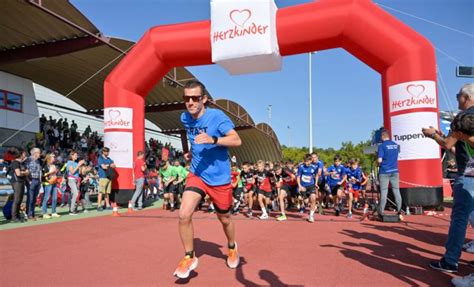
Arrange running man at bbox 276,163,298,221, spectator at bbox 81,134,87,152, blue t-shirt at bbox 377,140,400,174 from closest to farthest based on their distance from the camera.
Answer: blue t-shirt at bbox 377,140,400,174 < running man at bbox 276,163,298,221 < spectator at bbox 81,134,87,152

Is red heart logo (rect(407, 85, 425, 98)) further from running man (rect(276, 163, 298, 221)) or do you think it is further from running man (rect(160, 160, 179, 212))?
running man (rect(160, 160, 179, 212))

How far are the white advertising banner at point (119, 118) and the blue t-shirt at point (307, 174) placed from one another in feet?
18.5

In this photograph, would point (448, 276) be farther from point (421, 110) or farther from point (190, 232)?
point (421, 110)

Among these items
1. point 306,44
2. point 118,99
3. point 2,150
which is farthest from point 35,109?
point 306,44

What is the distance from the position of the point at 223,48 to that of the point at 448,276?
25.7 ft

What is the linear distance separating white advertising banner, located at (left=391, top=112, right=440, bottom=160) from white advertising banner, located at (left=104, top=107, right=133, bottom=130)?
25.8ft

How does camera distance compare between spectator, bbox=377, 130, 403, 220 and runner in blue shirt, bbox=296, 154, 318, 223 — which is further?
A: runner in blue shirt, bbox=296, 154, 318, 223

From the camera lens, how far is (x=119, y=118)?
11.0m

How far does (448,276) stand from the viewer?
3.61 metres

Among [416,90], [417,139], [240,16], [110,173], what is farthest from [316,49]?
[110,173]

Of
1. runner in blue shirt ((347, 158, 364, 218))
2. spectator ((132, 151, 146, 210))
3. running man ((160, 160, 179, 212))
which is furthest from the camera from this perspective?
running man ((160, 160, 179, 212))

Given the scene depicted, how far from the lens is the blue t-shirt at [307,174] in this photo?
27.7 feet

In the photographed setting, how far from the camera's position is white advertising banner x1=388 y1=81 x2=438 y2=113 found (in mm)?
8516

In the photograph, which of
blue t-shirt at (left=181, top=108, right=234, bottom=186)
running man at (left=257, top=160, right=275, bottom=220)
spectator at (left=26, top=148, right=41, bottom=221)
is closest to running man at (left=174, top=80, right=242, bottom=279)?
blue t-shirt at (left=181, top=108, right=234, bottom=186)
